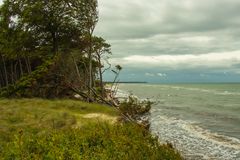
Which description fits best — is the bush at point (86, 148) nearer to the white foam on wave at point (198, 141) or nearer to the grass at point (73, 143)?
the grass at point (73, 143)

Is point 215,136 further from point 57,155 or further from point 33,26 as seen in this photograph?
point 33,26

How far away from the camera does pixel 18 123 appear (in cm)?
1816

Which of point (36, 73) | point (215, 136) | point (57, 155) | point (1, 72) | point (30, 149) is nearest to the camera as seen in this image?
point (57, 155)

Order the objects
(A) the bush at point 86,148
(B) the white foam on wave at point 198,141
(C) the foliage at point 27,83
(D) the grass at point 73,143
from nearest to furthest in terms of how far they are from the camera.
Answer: (A) the bush at point 86,148, (D) the grass at point 73,143, (B) the white foam on wave at point 198,141, (C) the foliage at point 27,83

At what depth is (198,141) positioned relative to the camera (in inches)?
850

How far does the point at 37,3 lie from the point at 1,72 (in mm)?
20276

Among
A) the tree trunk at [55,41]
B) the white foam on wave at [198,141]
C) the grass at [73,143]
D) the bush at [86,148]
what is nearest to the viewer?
the bush at [86,148]

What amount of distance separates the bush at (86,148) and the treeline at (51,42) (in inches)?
728

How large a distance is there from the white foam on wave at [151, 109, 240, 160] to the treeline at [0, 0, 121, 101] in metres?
7.97

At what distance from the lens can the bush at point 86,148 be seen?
1050 cm

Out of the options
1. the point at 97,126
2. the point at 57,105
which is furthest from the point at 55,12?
the point at 97,126

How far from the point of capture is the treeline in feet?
Result: 110

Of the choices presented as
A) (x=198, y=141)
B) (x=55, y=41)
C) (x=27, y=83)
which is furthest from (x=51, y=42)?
(x=198, y=141)

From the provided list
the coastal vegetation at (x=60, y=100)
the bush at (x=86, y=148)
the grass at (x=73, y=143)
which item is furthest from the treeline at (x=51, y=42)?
the bush at (x=86, y=148)
